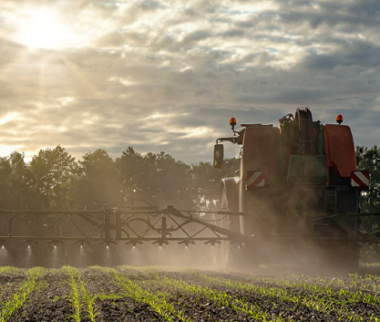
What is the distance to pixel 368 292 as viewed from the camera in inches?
322

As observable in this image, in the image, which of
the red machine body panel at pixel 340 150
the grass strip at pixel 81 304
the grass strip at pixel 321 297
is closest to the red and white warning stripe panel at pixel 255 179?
the red machine body panel at pixel 340 150

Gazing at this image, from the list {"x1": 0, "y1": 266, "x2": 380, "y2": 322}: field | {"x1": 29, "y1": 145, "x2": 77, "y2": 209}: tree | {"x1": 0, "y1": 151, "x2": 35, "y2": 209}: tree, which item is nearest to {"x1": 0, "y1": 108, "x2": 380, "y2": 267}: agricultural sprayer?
{"x1": 0, "y1": 266, "x2": 380, "y2": 322}: field

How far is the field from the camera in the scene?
6.54 meters

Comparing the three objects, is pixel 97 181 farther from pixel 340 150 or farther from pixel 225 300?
pixel 225 300

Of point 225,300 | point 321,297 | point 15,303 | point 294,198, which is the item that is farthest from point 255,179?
point 15,303

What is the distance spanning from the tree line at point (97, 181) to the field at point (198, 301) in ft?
111

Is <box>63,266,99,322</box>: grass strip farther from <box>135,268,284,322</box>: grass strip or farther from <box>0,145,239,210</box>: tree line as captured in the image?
<box>0,145,239,210</box>: tree line

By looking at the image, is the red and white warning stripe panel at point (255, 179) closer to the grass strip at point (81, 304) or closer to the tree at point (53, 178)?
the grass strip at point (81, 304)

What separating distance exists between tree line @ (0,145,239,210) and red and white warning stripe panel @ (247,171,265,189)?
3085cm

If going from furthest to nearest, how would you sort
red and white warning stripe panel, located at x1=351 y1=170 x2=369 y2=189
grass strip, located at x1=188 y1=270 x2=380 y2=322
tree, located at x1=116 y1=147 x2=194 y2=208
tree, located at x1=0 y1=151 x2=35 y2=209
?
tree, located at x1=116 y1=147 x2=194 y2=208 < tree, located at x1=0 y1=151 x2=35 y2=209 < red and white warning stripe panel, located at x1=351 y1=170 x2=369 y2=189 < grass strip, located at x1=188 y1=270 x2=380 y2=322

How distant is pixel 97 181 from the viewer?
52.0 meters

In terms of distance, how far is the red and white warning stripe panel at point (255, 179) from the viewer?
1195 cm

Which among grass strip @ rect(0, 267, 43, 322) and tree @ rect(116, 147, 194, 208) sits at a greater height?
tree @ rect(116, 147, 194, 208)

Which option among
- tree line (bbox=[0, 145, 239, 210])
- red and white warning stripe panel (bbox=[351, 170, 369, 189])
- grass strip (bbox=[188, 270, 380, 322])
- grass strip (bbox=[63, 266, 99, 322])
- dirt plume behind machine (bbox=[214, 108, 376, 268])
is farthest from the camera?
tree line (bbox=[0, 145, 239, 210])
